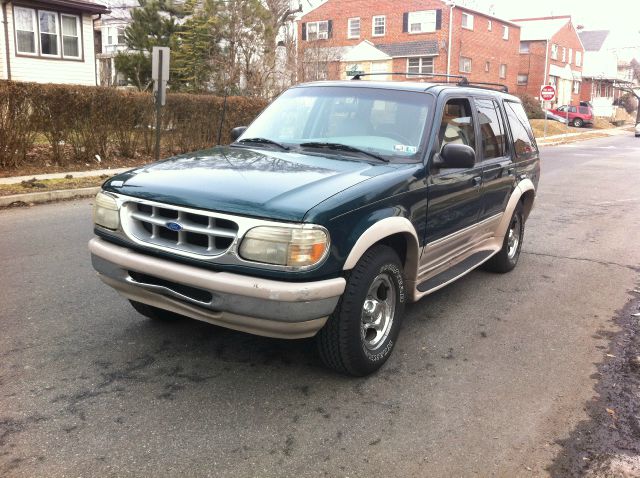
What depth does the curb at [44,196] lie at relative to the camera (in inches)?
373

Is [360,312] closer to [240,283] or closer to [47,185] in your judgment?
[240,283]

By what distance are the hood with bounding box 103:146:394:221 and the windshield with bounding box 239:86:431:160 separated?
0.35m

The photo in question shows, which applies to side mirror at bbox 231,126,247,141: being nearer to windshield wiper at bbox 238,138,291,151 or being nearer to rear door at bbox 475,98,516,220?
windshield wiper at bbox 238,138,291,151

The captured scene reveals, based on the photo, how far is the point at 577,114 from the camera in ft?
163

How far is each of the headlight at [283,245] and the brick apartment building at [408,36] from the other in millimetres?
33934

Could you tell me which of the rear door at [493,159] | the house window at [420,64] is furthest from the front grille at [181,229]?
the house window at [420,64]

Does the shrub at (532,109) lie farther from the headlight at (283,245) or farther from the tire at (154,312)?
the headlight at (283,245)

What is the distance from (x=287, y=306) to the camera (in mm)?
3129

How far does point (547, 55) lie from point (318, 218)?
56.2 metres

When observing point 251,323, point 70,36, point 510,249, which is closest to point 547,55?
point 70,36

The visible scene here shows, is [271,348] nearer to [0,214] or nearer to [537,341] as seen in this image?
[537,341]

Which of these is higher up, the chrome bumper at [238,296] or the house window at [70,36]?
the house window at [70,36]

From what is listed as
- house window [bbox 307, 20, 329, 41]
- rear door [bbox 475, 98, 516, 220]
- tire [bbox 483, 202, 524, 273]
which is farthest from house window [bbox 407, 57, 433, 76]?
rear door [bbox 475, 98, 516, 220]

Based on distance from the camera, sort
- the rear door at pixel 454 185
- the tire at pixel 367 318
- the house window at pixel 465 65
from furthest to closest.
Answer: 1. the house window at pixel 465 65
2. the rear door at pixel 454 185
3. the tire at pixel 367 318
